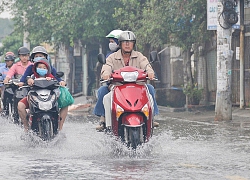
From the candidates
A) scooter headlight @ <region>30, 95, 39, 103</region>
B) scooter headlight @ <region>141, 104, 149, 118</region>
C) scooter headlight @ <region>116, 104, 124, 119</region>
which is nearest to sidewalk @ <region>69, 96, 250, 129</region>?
scooter headlight @ <region>30, 95, 39, 103</region>

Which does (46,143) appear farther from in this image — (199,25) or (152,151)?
(199,25)

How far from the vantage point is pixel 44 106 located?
34.7 ft

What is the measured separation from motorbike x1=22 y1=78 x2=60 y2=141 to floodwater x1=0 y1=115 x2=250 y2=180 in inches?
7.7

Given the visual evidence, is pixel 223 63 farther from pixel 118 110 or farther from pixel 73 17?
pixel 73 17

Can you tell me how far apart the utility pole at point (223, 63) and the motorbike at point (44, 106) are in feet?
20.5

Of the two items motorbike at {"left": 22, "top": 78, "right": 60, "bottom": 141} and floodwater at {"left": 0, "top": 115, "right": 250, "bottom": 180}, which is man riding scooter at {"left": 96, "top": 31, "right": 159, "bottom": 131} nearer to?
floodwater at {"left": 0, "top": 115, "right": 250, "bottom": 180}

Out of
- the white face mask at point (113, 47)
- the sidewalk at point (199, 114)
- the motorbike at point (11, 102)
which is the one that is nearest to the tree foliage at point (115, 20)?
the sidewalk at point (199, 114)

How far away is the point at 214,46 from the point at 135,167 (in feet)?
47.0

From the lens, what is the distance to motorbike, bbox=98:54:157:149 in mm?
9227

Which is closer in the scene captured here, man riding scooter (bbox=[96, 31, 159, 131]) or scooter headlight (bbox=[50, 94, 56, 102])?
man riding scooter (bbox=[96, 31, 159, 131])

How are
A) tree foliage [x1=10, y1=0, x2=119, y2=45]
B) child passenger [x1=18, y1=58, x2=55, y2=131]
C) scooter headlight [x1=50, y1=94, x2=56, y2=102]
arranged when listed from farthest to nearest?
tree foliage [x1=10, y1=0, x2=119, y2=45]
child passenger [x1=18, y1=58, x2=55, y2=131]
scooter headlight [x1=50, y1=94, x2=56, y2=102]

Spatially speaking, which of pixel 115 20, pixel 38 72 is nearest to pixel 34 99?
pixel 38 72

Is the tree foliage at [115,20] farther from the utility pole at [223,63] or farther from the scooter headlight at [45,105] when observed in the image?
the scooter headlight at [45,105]

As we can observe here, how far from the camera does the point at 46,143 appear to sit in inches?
420
